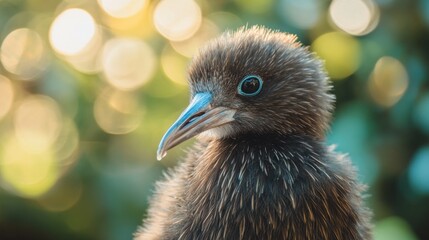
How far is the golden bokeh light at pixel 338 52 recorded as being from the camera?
2070mm

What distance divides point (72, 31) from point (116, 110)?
26 cm

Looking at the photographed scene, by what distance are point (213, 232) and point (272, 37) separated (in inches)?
14.6

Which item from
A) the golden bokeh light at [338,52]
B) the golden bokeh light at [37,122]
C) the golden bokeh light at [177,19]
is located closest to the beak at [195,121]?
the golden bokeh light at [338,52]

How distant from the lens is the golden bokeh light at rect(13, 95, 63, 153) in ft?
7.43

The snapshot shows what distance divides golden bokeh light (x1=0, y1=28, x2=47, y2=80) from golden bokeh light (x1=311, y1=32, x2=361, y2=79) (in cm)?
74

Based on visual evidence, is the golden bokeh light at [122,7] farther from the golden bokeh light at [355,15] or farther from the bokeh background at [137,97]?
the golden bokeh light at [355,15]

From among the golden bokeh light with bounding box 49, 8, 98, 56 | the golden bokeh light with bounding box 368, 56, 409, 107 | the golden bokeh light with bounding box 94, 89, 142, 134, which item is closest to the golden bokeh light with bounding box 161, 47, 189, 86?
the golden bokeh light with bounding box 94, 89, 142, 134

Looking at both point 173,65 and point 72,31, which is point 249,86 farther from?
point 72,31

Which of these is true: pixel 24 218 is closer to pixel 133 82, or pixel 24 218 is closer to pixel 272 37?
pixel 133 82

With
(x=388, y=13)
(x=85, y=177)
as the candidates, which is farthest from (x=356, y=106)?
(x=85, y=177)

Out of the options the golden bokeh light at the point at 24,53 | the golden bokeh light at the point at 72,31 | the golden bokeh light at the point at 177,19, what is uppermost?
the golden bokeh light at the point at 177,19

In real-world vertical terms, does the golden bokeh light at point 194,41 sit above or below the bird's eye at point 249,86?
above

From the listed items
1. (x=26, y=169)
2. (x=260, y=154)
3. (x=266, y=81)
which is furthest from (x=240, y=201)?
(x=26, y=169)

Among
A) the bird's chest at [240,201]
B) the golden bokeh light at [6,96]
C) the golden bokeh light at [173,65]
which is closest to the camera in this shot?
the bird's chest at [240,201]
